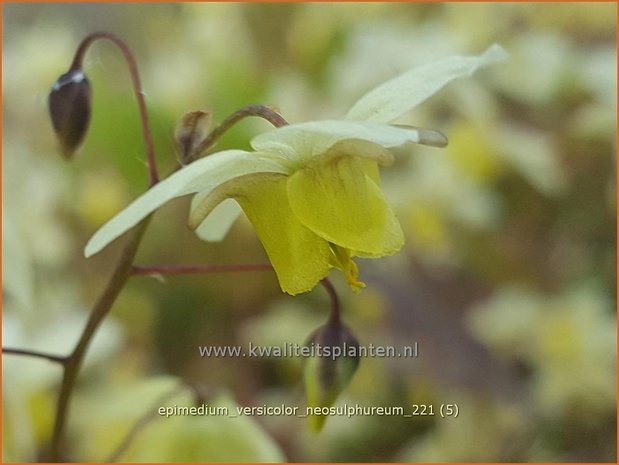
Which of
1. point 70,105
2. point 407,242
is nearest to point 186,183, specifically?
point 70,105

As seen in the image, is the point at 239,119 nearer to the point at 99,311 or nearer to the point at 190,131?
the point at 190,131

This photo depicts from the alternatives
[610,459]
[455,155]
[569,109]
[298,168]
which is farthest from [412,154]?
[298,168]

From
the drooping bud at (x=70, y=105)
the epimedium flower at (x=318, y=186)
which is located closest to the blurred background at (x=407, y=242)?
the drooping bud at (x=70, y=105)

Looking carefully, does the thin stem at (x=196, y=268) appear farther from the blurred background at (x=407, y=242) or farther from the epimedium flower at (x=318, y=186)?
the blurred background at (x=407, y=242)

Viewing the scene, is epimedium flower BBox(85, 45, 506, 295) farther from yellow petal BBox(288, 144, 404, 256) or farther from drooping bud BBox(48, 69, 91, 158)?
drooping bud BBox(48, 69, 91, 158)

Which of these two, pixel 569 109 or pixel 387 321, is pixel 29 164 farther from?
pixel 569 109

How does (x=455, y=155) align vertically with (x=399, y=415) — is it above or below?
above
